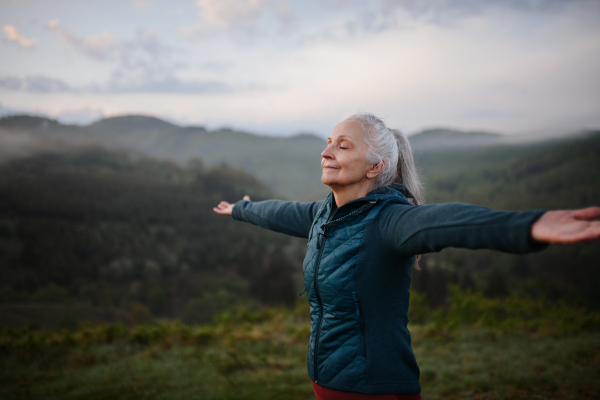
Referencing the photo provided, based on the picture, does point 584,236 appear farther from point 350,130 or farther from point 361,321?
point 350,130

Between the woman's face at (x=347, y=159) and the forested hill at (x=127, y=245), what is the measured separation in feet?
151

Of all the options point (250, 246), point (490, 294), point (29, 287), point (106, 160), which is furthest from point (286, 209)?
point (106, 160)

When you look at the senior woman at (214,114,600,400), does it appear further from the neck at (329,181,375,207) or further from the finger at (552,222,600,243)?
the finger at (552,222,600,243)

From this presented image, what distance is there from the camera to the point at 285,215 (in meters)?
2.40

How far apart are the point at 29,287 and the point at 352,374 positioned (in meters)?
70.3

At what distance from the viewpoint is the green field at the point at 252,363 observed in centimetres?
410

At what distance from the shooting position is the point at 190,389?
430 cm

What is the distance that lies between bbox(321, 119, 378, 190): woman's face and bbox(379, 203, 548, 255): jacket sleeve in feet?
0.98

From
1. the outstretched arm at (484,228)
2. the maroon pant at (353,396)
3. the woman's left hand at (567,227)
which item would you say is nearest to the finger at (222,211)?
the maroon pant at (353,396)

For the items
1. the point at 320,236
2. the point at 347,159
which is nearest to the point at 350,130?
the point at 347,159

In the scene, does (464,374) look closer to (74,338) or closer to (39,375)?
(39,375)

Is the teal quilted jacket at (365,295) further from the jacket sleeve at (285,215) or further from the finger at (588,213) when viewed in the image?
the jacket sleeve at (285,215)

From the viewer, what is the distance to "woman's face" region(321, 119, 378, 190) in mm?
1743

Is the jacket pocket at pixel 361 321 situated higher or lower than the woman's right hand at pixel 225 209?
lower
